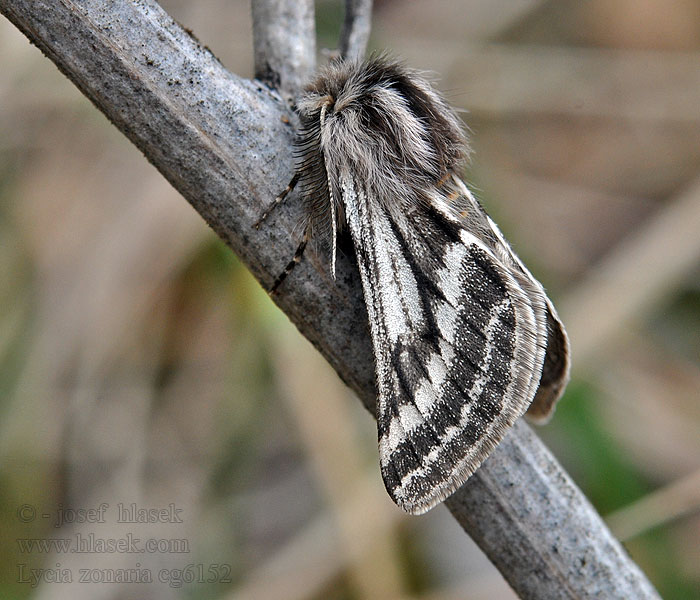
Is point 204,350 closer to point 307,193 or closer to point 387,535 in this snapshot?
point 387,535

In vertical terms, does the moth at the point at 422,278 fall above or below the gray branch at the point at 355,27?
below

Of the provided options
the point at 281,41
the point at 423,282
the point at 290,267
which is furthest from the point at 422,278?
the point at 281,41

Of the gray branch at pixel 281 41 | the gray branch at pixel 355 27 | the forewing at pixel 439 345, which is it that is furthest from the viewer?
the gray branch at pixel 355 27

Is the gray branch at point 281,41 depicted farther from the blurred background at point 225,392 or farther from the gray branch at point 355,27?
the blurred background at point 225,392

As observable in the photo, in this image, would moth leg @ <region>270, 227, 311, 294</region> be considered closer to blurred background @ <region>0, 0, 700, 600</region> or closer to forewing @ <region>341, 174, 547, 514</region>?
forewing @ <region>341, 174, 547, 514</region>

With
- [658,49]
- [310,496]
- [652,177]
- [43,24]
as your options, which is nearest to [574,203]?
[652,177]

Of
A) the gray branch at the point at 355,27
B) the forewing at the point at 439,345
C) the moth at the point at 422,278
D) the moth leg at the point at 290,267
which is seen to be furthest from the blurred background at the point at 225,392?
the moth leg at the point at 290,267

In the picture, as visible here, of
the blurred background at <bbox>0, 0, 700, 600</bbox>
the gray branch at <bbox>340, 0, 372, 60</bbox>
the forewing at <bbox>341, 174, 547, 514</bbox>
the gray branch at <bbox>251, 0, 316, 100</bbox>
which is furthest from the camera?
the blurred background at <bbox>0, 0, 700, 600</bbox>

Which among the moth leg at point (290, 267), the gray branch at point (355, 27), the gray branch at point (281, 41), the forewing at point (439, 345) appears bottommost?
the forewing at point (439, 345)

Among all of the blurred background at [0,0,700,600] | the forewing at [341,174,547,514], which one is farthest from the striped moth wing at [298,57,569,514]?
the blurred background at [0,0,700,600]
